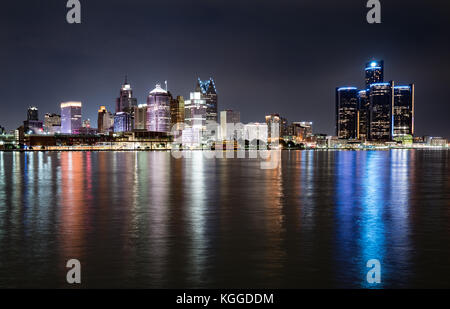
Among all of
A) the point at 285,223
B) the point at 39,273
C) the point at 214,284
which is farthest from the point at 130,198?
the point at 214,284

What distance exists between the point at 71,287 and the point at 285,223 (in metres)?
11.8

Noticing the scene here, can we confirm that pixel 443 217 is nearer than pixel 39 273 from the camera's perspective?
No

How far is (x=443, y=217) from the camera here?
23.8 meters

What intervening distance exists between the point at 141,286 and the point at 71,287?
1892 millimetres

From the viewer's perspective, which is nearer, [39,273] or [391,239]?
[39,273]

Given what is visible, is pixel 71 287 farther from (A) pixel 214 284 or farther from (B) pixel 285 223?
(B) pixel 285 223

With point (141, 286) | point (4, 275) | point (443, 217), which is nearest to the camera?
point (141, 286)

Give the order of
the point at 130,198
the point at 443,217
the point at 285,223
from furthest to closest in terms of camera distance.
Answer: the point at 130,198 → the point at 443,217 → the point at 285,223
